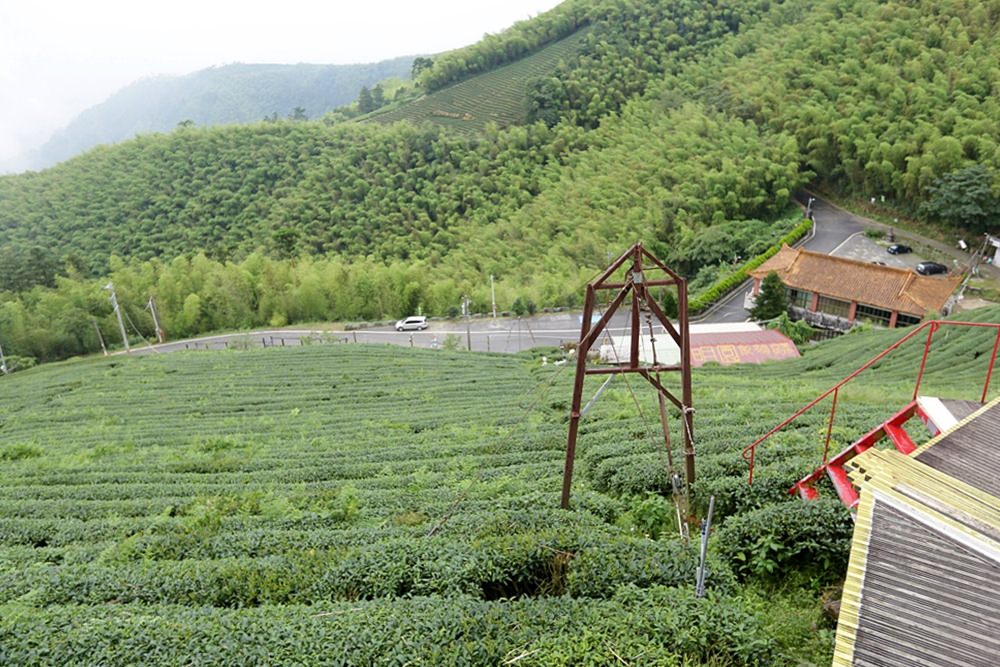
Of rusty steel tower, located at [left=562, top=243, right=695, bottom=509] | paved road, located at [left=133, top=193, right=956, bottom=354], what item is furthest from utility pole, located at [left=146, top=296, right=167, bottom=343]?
rusty steel tower, located at [left=562, top=243, right=695, bottom=509]

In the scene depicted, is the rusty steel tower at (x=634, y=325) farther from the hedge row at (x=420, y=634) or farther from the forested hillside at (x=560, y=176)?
the forested hillside at (x=560, y=176)

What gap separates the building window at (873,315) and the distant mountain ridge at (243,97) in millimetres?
137210

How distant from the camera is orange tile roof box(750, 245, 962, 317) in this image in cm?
2717

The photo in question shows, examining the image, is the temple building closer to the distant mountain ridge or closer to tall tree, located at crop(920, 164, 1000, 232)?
tall tree, located at crop(920, 164, 1000, 232)

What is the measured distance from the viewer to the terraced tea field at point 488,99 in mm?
62469

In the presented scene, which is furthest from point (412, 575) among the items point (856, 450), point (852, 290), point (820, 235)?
point (820, 235)

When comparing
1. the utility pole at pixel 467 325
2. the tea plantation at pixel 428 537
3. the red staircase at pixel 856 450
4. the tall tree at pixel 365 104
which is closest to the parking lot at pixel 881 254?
the tea plantation at pixel 428 537

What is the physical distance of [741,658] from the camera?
4.90 metres

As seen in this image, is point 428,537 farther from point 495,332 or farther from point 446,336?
point 495,332

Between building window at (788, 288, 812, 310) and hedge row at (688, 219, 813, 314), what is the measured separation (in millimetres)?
3509

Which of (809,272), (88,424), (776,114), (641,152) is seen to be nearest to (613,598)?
(88,424)

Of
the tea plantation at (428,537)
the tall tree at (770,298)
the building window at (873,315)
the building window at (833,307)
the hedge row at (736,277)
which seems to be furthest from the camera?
the hedge row at (736,277)

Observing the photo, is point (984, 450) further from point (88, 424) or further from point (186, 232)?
point (186, 232)

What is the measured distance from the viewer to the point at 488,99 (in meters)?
65.6
